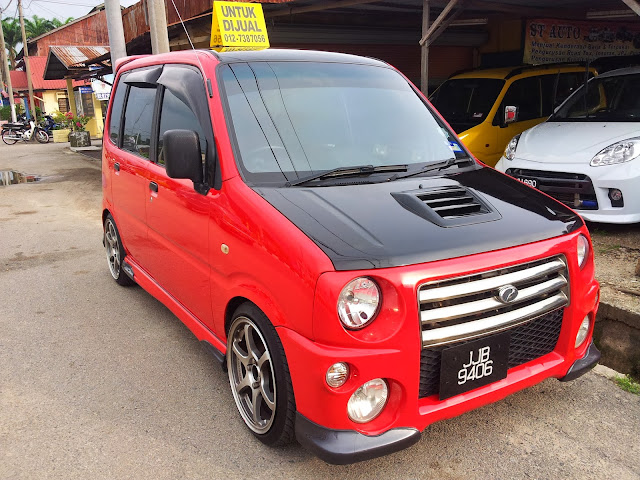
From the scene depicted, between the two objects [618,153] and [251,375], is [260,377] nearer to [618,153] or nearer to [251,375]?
[251,375]

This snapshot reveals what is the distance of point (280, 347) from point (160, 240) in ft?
5.43

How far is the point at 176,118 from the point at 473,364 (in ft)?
7.66

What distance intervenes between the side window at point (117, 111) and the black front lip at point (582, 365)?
12.4 ft

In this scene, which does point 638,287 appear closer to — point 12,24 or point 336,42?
point 336,42

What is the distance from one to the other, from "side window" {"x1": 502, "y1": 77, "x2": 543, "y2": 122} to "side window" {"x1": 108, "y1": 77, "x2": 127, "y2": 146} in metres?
5.82

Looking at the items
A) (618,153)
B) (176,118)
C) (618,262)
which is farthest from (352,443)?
(618,153)

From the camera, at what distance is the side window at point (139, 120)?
12.9 ft

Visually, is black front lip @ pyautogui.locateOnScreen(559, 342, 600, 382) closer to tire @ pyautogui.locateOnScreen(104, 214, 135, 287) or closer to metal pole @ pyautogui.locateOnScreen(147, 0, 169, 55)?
tire @ pyautogui.locateOnScreen(104, 214, 135, 287)

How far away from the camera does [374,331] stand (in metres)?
2.21

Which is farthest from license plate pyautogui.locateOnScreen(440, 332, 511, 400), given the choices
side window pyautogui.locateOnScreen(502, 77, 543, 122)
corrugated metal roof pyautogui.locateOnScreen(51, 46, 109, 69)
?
corrugated metal roof pyautogui.locateOnScreen(51, 46, 109, 69)

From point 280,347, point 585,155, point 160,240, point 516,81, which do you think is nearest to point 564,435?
point 280,347

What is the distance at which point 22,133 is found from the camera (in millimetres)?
25812

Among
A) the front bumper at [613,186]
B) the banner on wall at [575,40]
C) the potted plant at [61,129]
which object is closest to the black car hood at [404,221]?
the front bumper at [613,186]

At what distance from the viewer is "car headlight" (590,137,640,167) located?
5312 mm
